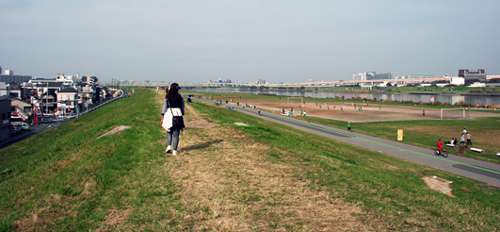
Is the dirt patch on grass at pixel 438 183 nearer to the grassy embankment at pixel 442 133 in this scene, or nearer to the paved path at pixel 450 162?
the paved path at pixel 450 162

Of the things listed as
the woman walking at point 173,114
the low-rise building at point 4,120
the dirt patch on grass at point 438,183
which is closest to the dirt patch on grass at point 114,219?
the woman walking at point 173,114

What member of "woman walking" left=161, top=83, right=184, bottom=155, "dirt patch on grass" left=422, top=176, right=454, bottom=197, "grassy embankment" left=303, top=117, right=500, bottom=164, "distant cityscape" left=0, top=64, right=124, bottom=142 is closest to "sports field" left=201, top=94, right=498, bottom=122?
"grassy embankment" left=303, top=117, right=500, bottom=164

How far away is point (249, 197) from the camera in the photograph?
6.66 meters

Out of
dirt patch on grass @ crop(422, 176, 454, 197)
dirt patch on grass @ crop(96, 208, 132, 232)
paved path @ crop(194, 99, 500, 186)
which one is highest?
dirt patch on grass @ crop(96, 208, 132, 232)

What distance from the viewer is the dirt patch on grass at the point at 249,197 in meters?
5.60

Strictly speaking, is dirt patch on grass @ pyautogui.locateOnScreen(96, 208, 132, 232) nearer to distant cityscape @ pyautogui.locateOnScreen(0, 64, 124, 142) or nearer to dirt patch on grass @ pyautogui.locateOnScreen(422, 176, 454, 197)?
dirt patch on grass @ pyautogui.locateOnScreen(422, 176, 454, 197)

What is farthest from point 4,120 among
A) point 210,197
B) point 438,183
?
point 438,183

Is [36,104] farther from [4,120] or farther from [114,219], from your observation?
[114,219]

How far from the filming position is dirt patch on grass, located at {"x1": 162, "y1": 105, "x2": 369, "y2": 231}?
560 centimetres

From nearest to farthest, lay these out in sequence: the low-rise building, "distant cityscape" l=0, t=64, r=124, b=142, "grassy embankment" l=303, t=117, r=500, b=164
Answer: "grassy embankment" l=303, t=117, r=500, b=164, the low-rise building, "distant cityscape" l=0, t=64, r=124, b=142

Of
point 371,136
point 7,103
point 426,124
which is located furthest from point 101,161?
point 426,124

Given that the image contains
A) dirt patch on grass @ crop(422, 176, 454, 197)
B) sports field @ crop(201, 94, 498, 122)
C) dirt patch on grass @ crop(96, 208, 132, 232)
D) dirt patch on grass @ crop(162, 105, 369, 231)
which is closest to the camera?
dirt patch on grass @ crop(96, 208, 132, 232)

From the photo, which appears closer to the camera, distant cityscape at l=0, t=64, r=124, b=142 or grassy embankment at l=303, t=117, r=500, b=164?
grassy embankment at l=303, t=117, r=500, b=164

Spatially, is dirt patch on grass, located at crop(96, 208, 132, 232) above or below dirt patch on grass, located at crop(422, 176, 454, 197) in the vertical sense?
above
